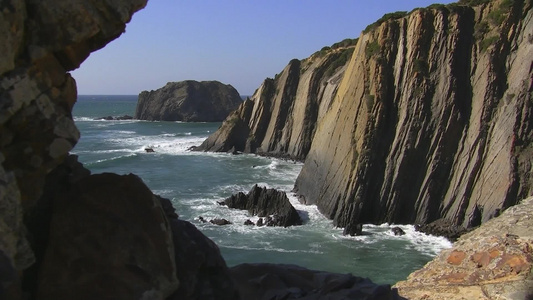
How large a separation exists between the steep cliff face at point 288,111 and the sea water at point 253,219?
286 centimetres

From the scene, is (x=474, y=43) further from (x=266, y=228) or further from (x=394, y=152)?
(x=266, y=228)

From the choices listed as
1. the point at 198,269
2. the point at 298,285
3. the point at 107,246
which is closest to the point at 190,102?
the point at 298,285

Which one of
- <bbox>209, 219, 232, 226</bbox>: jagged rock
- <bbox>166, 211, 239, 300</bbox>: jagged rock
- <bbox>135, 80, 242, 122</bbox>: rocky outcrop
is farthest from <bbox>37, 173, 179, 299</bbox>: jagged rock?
<bbox>135, 80, 242, 122</bbox>: rocky outcrop

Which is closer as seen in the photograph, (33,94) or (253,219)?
(33,94)

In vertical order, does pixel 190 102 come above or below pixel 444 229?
above

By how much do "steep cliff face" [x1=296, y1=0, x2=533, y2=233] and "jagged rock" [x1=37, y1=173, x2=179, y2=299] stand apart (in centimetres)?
2344

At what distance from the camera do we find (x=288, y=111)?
6388cm

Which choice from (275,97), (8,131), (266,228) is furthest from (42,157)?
(275,97)

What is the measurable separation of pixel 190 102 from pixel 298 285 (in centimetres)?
11703

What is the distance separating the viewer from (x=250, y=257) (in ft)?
88.5

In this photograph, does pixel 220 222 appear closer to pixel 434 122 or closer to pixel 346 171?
pixel 346 171

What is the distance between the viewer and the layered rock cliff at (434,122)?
29.1 metres

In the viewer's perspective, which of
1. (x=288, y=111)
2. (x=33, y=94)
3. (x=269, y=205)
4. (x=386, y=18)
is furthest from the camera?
(x=288, y=111)

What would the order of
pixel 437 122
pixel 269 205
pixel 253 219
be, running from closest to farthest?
pixel 437 122 < pixel 253 219 < pixel 269 205
